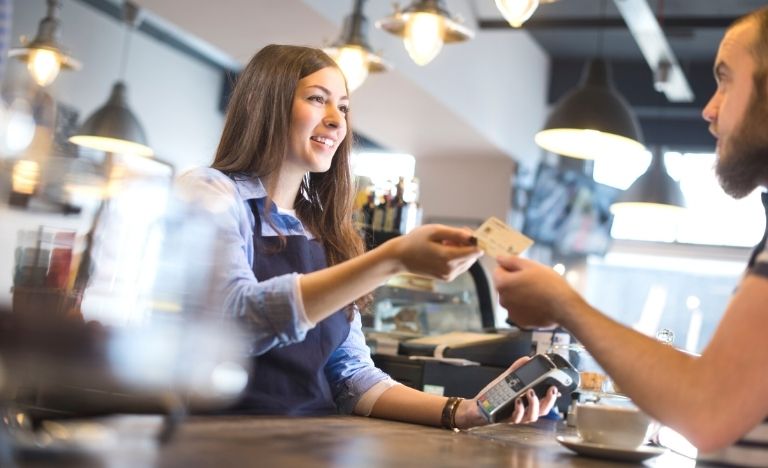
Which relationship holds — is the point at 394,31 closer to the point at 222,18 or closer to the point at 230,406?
the point at 222,18

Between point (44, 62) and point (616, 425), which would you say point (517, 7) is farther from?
point (44, 62)

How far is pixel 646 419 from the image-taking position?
1749 mm

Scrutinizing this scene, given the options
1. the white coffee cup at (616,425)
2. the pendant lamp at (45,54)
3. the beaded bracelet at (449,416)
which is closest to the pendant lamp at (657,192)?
the pendant lamp at (45,54)

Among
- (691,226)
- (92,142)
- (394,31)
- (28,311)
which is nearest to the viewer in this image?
(28,311)

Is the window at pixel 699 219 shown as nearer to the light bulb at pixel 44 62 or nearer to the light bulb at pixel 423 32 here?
the light bulb at pixel 423 32

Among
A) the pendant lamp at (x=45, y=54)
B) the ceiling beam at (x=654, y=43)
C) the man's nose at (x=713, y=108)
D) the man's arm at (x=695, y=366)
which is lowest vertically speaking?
the man's arm at (x=695, y=366)

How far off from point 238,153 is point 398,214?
171cm

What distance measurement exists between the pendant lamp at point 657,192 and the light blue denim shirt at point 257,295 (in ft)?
17.9

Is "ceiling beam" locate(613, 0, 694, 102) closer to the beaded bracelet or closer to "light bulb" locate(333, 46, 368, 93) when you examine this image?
"light bulb" locate(333, 46, 368, 93)

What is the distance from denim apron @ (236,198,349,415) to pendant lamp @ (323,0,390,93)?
2.53 m

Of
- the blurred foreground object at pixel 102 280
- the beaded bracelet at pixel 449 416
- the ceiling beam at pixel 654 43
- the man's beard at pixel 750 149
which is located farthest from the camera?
the ceiling beam at pixel 654 43

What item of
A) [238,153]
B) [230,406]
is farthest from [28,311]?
[238,153]

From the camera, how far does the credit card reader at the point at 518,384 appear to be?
2.04 meters

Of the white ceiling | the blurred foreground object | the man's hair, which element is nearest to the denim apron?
the blurred foreground object
